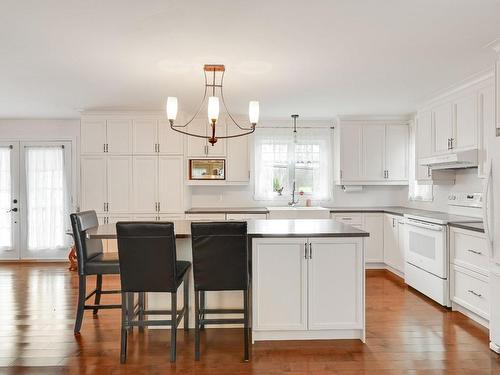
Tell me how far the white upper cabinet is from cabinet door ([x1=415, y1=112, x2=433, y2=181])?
2.68 ft

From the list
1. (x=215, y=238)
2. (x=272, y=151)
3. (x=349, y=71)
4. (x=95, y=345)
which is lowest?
(x=95, y=345)

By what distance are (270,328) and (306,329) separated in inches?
11.5

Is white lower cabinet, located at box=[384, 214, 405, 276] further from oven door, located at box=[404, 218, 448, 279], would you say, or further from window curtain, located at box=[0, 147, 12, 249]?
window curtain, located at box=[0, 147, 12, 249]

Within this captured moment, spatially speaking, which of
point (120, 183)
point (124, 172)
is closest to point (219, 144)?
point (124, 172)

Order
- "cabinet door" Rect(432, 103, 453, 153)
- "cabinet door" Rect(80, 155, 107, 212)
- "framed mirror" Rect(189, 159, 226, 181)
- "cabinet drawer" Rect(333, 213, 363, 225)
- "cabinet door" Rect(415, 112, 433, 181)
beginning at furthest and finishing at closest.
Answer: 1. "framed mirror" Rect(189, 159, 226, 181)
2. "cabinet drawer" Rect(333, 213, 363, 225)
3. "cabinet door" Rect(80, 155, 107, 212)
4. "cabinet door" Rect(415, 112, 433, 181)
5. "cabinet door" Rect(432, 103, 453, 153)

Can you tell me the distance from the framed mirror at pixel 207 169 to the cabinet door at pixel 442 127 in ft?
9.68

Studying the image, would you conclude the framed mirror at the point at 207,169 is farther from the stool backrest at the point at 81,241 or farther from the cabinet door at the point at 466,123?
the cabinet door at the point at 466,123

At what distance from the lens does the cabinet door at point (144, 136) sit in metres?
5.38

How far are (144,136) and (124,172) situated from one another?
0.60m

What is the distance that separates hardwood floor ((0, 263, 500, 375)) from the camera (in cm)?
259

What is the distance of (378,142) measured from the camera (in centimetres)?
580

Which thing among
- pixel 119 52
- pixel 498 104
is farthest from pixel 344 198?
pixel 119 52

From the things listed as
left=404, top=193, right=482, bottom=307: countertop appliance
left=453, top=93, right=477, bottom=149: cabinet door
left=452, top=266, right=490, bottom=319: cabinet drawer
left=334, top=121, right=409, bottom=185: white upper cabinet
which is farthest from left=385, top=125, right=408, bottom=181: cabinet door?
left=452, top=266, right=490, bottom=319: cabinet drawer

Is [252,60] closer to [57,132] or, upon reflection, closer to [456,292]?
→ [456,292]
